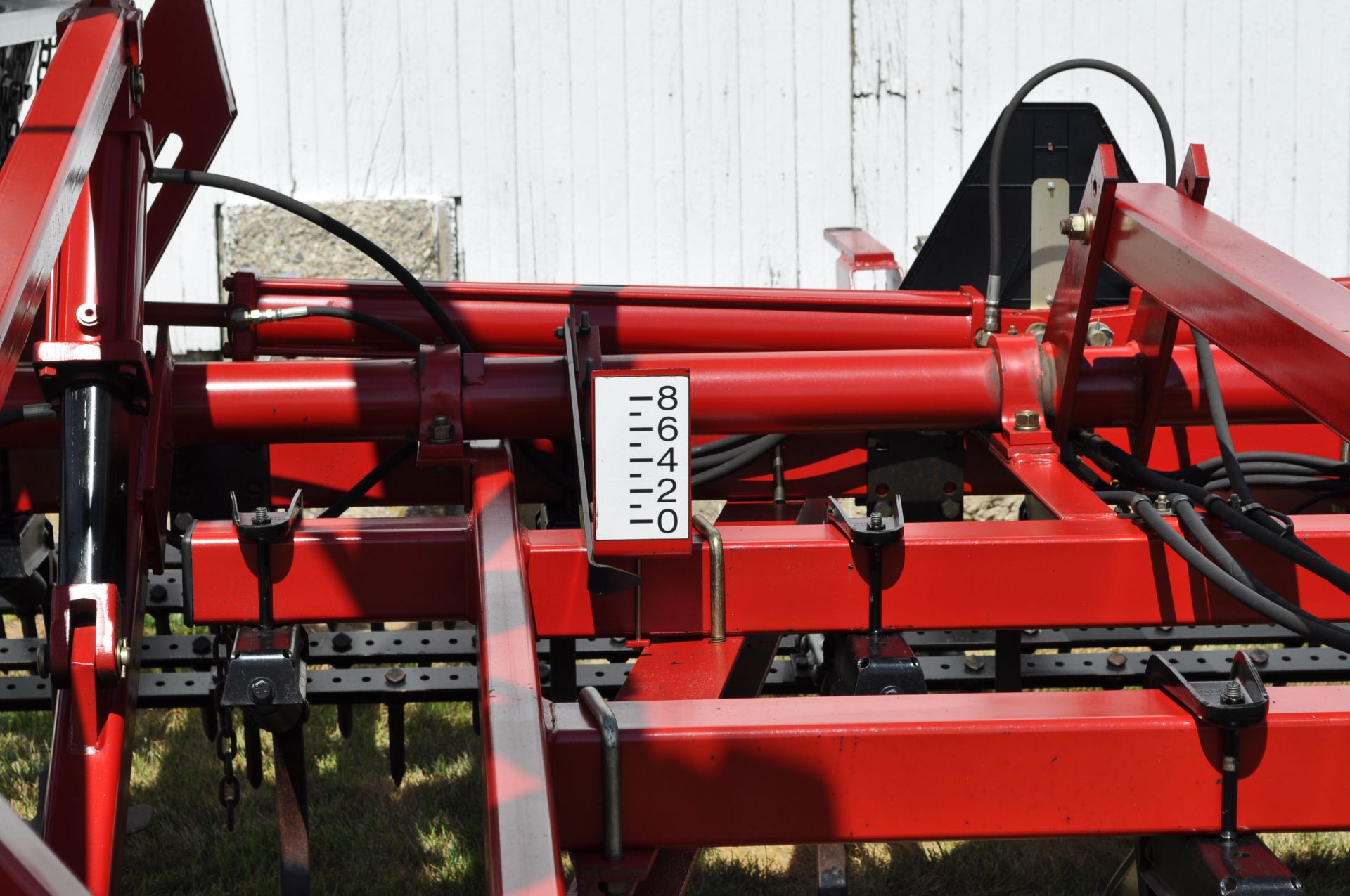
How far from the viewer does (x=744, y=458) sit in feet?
9.23

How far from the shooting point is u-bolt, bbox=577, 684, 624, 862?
1373mm

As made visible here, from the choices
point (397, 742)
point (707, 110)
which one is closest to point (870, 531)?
point (397, 742)

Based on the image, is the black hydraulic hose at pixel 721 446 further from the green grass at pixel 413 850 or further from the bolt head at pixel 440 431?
the green grass at pixel 413 850

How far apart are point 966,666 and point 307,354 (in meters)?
1.58

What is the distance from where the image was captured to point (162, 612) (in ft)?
10.5

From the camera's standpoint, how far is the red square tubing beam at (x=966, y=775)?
4.64 feet

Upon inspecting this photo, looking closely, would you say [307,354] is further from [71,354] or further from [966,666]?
[966,666]

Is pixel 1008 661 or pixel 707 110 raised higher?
pixel 707 110

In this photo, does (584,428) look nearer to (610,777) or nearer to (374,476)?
(374,476)

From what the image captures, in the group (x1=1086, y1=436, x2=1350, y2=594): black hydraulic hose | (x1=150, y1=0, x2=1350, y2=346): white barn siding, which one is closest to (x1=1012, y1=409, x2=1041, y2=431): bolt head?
(x1=1086, y1=436, x2=1350, y2=594): black hydraulic hose

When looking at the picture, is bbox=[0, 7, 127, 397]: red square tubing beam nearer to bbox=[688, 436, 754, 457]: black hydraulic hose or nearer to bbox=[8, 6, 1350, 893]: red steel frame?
bbox=[8, 6, 1350, 893]: red steel frame

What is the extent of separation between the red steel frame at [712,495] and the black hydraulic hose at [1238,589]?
0.05m

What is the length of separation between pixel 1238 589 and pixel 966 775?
0.52 m

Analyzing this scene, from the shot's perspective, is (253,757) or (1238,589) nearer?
(1238,589)
